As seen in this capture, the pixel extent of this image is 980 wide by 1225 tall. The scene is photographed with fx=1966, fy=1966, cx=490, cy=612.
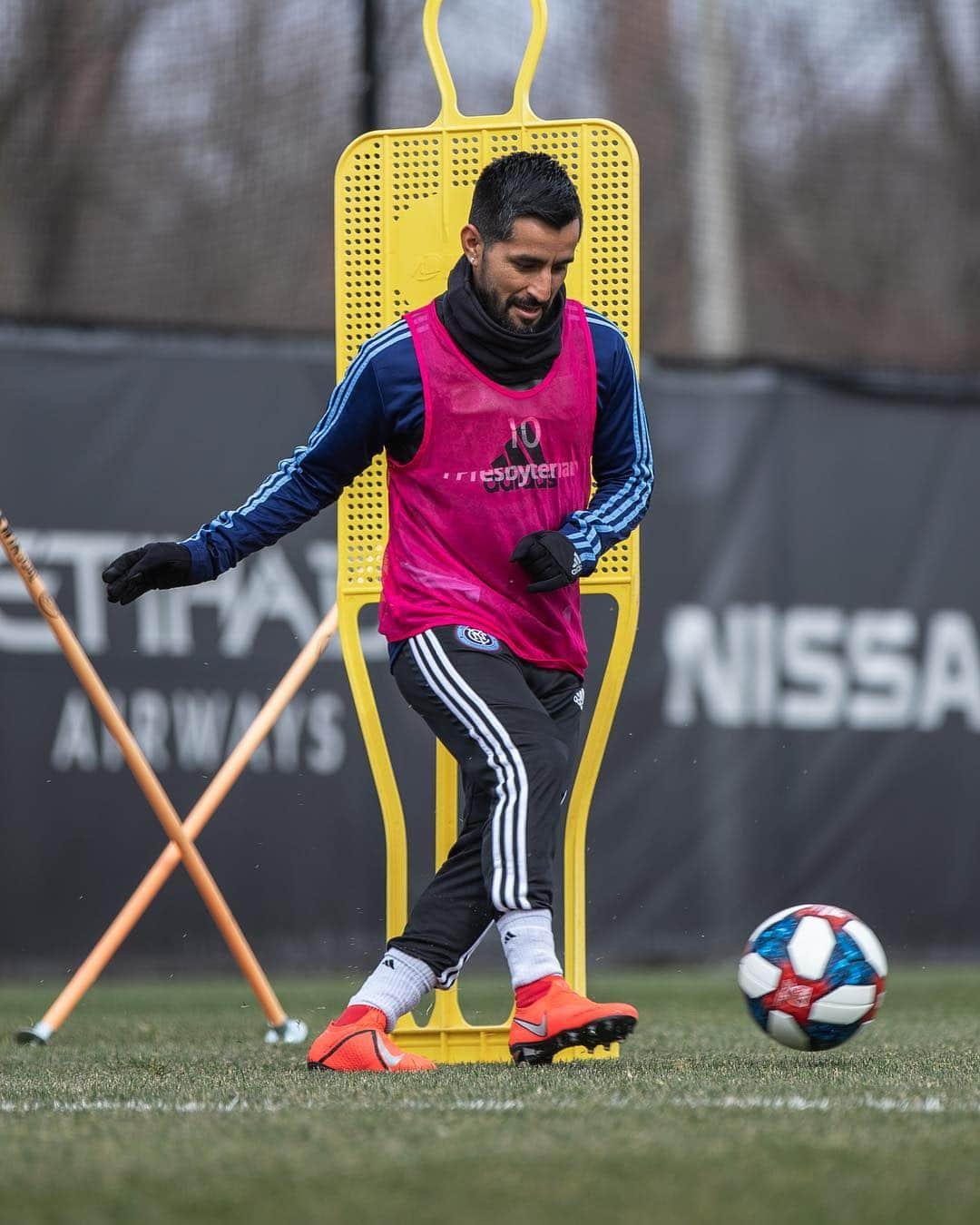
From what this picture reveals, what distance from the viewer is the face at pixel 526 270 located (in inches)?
170

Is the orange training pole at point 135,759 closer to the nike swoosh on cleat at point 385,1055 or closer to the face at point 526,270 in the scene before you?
the nike swoosh on cleat at point 385,1055

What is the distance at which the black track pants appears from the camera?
4.23m

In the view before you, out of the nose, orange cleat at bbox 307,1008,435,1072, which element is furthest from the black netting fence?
orange cleat at bbox 307,1008,435,1072

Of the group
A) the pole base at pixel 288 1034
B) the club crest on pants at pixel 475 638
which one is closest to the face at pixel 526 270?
the club crest on pants at pixel 475 638

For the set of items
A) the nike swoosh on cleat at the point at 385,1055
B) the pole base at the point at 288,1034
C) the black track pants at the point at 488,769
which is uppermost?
the black track pants at the point at 488,769

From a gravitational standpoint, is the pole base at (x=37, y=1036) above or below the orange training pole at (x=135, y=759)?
below

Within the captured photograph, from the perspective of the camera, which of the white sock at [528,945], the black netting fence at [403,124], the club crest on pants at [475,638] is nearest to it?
the white sock at [528,945]

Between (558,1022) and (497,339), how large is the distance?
4.87ft

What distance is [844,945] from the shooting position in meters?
4.29

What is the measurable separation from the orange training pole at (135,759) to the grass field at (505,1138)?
291mm

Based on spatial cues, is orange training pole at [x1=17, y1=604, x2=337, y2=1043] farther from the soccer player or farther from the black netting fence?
the black netting fence

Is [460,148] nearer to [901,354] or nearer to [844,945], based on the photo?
[844,945]

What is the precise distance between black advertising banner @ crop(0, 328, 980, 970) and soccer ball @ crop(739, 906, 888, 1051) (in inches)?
137

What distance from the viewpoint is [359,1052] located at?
4.28 m
